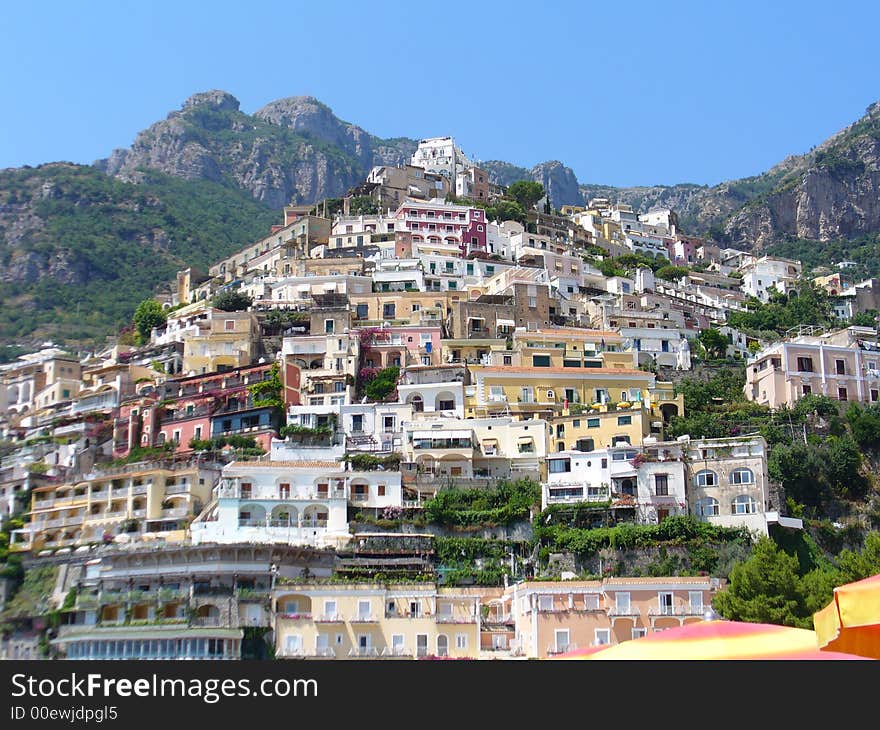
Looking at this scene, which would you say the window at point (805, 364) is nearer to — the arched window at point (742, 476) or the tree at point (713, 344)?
the tree at point (713, 344)

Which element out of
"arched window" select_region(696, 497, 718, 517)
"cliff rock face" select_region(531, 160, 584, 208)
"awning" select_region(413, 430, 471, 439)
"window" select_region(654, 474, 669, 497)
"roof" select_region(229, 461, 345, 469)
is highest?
"cliff rock face" select_region(531, 160, 584, 208)

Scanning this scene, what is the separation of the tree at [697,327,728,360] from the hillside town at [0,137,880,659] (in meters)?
0.21

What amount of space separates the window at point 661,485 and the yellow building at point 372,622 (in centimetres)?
958

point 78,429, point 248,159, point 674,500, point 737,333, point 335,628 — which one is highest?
point 248,159

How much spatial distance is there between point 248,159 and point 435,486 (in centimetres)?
12018

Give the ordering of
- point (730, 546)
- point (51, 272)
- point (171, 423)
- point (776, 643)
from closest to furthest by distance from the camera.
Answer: point (776, 643), point (730, 546), point (171, 423), point (51, 272)

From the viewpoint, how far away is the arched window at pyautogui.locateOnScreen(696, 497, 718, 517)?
49312 mm

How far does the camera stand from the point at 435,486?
5203 cm

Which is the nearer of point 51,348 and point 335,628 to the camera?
point 335,628

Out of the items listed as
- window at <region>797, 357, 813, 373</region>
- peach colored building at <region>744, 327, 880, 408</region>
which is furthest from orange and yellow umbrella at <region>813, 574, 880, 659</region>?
window at <region>797, 357, 813, 373</region>

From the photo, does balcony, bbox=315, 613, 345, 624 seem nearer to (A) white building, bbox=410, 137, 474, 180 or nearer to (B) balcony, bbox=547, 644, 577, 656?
(B) balcony, bbox=547, 644, 577, 656

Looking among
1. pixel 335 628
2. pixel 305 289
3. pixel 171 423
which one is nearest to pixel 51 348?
pixel 305 289
